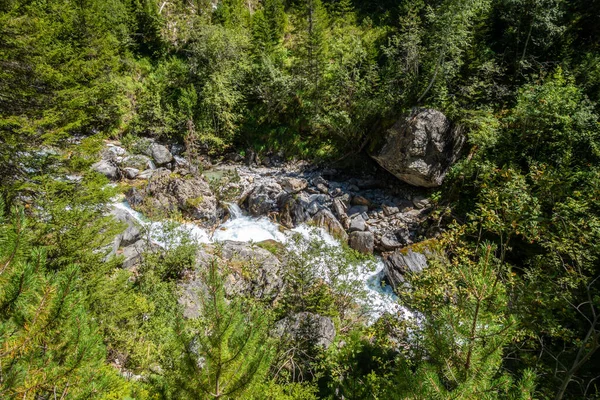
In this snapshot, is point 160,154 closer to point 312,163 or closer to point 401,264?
point 312,163

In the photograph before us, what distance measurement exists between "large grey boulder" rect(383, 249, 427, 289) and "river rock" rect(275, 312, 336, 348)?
16.4 feet

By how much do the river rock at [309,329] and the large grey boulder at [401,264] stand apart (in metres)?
4.99

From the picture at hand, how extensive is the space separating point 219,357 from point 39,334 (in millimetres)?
1449

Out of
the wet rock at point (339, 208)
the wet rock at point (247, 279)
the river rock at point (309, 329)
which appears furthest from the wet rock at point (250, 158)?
the river rock at point (309, 329)

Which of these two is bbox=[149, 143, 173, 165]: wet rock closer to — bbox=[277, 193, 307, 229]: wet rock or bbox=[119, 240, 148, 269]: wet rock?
bbox=[277, 193, 307, 229]: wet rock

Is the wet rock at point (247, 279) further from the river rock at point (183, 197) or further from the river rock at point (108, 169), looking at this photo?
the river rock at point (108, 169)

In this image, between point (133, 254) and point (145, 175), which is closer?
point (133, 254)

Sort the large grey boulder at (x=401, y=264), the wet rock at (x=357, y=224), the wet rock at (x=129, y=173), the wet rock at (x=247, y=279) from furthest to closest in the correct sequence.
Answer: the wet rock at (x=129, y=173)
the wet rock at (x=357, y=224)
the large grey boulder at (x=401, y=264)
the wet rock at (x=247, y=279)

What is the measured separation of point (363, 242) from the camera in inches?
563

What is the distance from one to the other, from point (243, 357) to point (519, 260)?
12.4 m

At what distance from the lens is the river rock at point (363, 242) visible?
1424 centimetres

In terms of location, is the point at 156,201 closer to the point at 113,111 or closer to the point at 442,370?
the point at 113,111

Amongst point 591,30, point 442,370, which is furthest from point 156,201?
point 591,30

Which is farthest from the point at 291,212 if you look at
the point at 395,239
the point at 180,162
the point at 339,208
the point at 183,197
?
the point at 180,162
